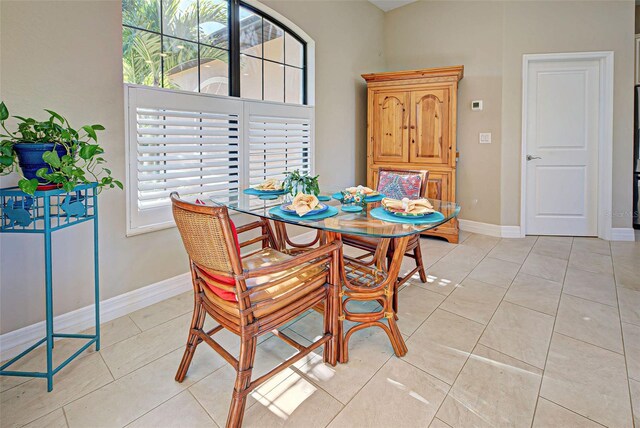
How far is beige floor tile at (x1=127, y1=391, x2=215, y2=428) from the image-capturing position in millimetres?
1424

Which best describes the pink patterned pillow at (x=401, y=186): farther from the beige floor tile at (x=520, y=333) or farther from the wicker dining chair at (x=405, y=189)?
the beige floor tile at (x=520, y=333)

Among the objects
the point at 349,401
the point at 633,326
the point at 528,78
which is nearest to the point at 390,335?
the point at 349,401

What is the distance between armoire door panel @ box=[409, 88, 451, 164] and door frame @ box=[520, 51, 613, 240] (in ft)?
3.18

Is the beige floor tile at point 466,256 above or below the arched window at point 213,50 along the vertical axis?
below

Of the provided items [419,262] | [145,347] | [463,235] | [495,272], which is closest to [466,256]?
[495,272]

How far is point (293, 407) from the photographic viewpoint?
151 centimetres

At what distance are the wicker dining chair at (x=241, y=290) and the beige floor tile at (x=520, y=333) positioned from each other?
0.98 metres

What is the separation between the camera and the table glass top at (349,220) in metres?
1.63

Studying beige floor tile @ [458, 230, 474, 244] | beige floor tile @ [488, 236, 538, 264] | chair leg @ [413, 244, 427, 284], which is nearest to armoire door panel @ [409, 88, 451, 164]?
beige floor tile @ [458, 230, 474, 244]

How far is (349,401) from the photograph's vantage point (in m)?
1.54

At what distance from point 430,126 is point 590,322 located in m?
2.55

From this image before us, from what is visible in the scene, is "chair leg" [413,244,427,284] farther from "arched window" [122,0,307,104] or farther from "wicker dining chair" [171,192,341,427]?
"arched window" [122,0,307,104]

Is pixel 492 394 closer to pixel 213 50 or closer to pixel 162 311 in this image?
pixel 162 311

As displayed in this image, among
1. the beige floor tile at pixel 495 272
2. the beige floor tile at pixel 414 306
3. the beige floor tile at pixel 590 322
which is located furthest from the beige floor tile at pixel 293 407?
the beige floor tile at pixel 495 272
